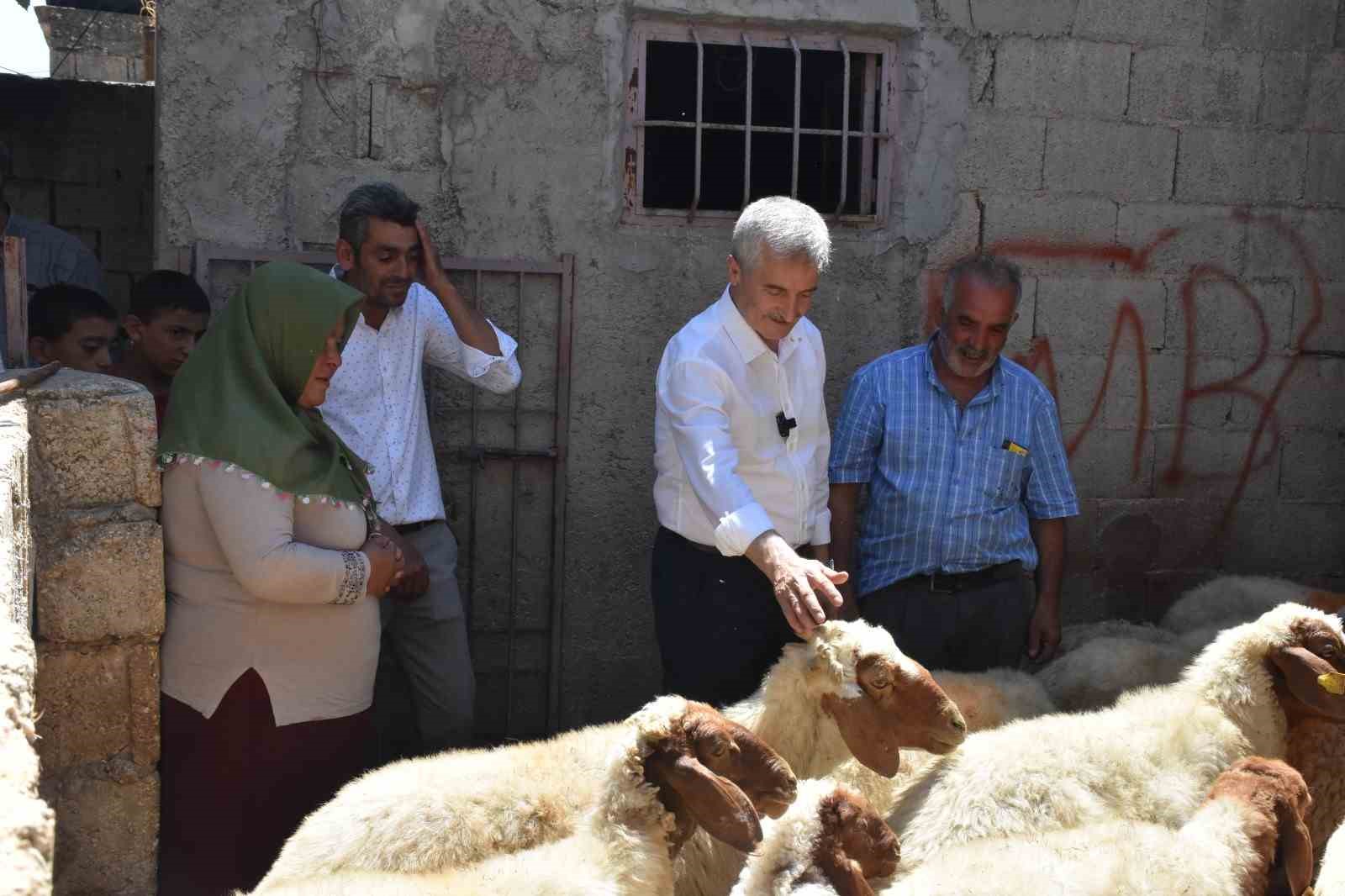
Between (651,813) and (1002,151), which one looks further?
(1002,151)

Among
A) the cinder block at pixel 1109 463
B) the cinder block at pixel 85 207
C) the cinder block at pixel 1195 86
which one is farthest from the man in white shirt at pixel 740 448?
the cinder block at pixel 85 207

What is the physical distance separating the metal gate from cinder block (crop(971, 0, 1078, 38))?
77.5 inches

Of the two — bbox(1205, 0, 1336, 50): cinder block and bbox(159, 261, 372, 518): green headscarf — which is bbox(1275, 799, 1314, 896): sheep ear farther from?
bbox(1205, 0, 1336, 50): cinder block

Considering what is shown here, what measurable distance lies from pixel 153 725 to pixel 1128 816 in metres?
2.61

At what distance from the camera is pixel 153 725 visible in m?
3.65

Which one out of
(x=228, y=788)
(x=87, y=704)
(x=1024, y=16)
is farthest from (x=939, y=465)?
(x=87, y=704)

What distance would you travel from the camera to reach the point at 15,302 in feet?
13.0

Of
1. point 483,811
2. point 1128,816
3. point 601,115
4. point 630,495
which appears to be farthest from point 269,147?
point 1128,816

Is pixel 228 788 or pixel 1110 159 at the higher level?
pixel 1110 159

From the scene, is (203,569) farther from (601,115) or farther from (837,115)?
(837,115)

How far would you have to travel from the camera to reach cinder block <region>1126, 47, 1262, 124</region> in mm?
5605

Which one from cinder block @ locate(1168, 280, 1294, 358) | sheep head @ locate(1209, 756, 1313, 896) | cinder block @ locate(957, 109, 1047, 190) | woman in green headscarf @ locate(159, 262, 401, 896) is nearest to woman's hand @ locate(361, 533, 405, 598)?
woman in green headscarf @ locate(159, 262, 401, 896)

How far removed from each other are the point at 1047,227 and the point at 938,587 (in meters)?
1.81

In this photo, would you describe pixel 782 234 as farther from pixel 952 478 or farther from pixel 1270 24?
pixel 1270 24
